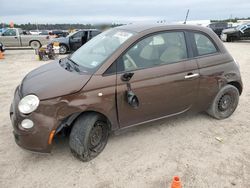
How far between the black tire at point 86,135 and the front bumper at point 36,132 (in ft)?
0.99

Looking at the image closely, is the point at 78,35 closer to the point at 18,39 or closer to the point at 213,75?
the point at 18,39

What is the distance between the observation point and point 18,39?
636 inches

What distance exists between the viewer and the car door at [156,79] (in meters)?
2.99

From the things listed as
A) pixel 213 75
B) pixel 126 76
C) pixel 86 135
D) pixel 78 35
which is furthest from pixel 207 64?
pixel 78 35

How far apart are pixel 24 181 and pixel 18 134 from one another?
0.54 meters

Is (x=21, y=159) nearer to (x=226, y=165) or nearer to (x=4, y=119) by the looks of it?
(x=4, y=119)

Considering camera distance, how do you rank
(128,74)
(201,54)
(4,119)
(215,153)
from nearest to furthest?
(128,74), (215,153), (201,54), (4,119)

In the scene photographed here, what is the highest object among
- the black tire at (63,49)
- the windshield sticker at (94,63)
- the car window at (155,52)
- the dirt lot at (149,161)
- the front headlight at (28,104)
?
the car window at (155,52)

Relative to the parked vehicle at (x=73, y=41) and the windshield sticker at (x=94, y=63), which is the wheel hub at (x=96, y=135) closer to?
the windshield sticker at (x=94, y=63)

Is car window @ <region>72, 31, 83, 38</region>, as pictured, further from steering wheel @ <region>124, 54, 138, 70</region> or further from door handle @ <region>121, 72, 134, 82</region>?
door handle @ <region>121, 72, 134, 82</region>

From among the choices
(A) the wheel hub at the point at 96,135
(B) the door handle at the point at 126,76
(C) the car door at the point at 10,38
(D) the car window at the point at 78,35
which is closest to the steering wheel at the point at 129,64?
(B) the door handle at the point at 126,76

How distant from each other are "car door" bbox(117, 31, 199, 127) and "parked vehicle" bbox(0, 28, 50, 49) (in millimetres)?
14705

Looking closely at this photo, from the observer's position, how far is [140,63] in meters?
3.12

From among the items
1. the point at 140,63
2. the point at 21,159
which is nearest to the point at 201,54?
the point at 140,63
